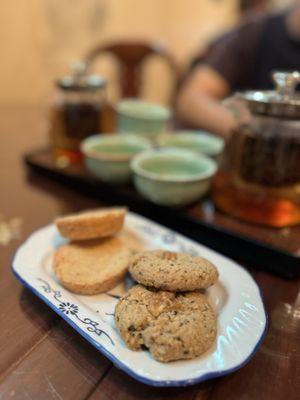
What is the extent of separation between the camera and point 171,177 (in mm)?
671

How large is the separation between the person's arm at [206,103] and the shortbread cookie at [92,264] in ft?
2.07

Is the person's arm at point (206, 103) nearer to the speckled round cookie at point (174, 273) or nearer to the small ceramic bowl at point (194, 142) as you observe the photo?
the small ceramic bowl at point (194, 142)

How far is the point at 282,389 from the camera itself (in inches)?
14.6

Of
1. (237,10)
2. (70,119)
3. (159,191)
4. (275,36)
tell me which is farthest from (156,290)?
(237,10)

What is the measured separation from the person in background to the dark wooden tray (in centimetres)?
67

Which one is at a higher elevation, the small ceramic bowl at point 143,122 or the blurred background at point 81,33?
the blurred background at point 81,33

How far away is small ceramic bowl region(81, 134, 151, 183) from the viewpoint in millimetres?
716

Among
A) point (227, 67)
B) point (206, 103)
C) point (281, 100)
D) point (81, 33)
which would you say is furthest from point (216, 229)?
point (81, 33)

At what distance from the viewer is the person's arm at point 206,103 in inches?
44.5

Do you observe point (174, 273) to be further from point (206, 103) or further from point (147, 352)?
point (206, 103)

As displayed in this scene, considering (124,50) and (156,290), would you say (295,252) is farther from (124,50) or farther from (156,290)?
(124,50)

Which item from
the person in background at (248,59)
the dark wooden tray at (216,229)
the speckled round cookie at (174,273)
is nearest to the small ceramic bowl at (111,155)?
the dark wooden tray at (216,229)

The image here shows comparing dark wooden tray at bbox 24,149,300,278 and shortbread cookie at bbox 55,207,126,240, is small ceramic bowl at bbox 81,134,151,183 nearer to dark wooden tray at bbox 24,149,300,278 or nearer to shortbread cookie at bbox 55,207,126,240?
dark wooden tray at bbox 24,149,300,278

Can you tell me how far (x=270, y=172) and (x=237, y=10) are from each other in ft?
9.61
